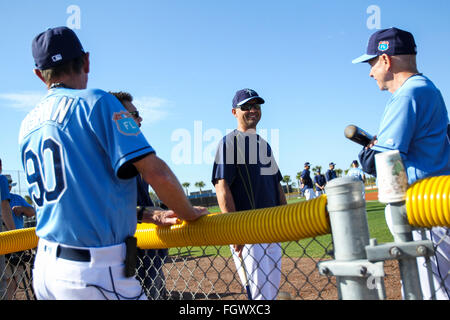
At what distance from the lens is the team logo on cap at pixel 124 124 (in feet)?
5.59

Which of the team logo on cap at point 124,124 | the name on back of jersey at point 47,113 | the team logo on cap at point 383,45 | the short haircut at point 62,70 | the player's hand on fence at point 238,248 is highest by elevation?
the team logo on cap at point 383,45

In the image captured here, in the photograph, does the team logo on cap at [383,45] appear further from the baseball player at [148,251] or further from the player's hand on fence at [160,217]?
the baseball player at [148,251]

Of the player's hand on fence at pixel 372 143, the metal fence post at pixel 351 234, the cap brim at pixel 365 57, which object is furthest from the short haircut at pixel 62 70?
the cap brim at pixel 365 57

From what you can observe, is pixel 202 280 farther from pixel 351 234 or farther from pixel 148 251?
pixel 351 234

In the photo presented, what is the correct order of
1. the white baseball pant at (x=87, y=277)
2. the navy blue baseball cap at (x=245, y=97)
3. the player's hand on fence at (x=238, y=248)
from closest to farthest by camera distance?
1. the white baseball pant at (x=87, y=277)
2. the player's hand on fence at (x=238, y=248)
3. the navy blue baseball cap at (x=245, y=97)

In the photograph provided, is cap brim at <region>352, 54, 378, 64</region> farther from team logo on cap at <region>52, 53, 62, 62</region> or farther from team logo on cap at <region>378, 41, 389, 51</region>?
team logo on cap at <region>52, 53, 62, 62</region>

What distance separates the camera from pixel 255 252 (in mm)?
3281

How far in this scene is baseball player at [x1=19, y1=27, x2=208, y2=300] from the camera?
1.70 meters

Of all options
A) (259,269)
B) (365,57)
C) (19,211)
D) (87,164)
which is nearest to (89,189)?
(87,164)

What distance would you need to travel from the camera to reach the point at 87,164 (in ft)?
5.69

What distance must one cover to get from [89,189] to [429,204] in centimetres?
136

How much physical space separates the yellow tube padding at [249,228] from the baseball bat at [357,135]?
924 mm

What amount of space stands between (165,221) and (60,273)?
621 mm

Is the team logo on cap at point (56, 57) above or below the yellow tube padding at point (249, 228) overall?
above
